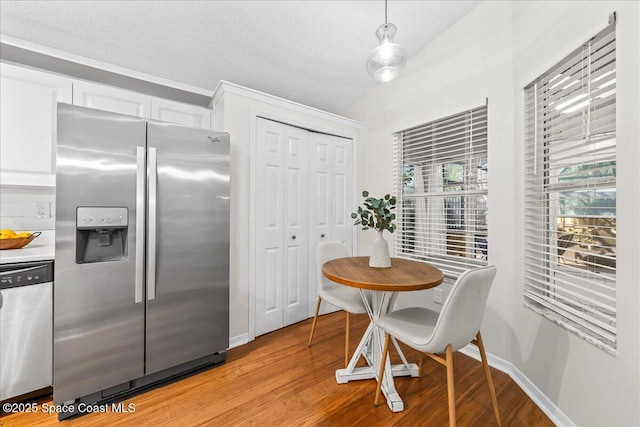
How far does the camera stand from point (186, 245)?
1867 mm

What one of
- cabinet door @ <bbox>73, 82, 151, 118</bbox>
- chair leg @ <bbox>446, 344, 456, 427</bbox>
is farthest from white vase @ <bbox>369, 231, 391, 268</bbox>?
cabinet door @ <bbox>73, 82, 151, 118</bbox>

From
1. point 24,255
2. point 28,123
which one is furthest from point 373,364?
point 28,123

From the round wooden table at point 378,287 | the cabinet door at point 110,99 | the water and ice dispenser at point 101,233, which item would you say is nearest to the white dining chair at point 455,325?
the round wooden table at point 378,287

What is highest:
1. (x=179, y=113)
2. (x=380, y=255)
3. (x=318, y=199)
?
(x=179, y=113)

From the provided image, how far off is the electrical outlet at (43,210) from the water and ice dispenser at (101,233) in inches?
37.4

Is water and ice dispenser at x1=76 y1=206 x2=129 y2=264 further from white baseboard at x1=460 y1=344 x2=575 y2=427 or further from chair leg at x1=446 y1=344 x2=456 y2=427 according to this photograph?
white baseboard at x1=460 y1=344 x2=575 y2=427

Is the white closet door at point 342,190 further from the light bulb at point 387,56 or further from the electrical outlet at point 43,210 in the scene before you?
the electrical outlet at point 43,210

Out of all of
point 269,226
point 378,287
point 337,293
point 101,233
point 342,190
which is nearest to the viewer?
point 378,287

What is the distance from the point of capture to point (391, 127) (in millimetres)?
2840

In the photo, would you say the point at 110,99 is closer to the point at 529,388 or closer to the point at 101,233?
the point at 101,233

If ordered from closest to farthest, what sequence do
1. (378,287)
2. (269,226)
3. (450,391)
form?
(450,391) < (378,287) < (269,226)

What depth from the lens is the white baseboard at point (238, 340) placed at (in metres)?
2.29

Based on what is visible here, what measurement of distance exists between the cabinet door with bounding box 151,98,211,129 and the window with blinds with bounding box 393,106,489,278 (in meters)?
1.97

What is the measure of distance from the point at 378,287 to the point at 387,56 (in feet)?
4.57
